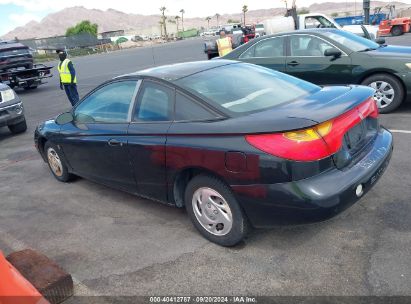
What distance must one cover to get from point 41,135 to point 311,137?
3762 millimetres

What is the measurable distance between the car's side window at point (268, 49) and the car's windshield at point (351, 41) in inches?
32.4

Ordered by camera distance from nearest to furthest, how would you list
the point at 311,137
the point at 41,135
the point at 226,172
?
the point at 311,137 < the point at 226,172 < the point at 41,135

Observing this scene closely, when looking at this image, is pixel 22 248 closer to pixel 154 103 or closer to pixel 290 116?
pixel 154 103

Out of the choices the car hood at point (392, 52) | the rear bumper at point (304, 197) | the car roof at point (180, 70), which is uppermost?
the car roof at point (180, 70)

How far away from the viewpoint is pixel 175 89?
350 centimetres

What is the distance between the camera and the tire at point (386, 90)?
6.56m

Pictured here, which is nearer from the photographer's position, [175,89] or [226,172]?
[226,172]

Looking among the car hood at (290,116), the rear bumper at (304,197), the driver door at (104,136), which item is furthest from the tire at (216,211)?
the driver door at (104,136)

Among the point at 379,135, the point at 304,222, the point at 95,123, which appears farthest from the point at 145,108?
the point at 379,135

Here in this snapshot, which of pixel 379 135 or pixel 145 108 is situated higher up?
pixel 145 108

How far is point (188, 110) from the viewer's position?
337 cm

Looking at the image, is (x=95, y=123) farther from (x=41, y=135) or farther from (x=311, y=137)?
(x=311, y=137)

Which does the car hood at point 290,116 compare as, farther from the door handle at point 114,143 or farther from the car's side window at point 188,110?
the door handle at point 114,143

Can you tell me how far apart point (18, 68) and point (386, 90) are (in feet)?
47.3
